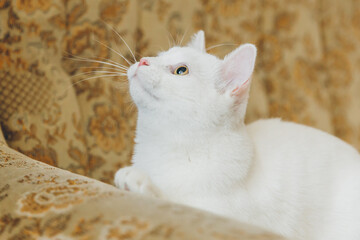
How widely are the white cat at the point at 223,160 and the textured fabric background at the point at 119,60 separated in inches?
9.4

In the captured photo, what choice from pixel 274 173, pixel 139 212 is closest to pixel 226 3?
pixel 274 173

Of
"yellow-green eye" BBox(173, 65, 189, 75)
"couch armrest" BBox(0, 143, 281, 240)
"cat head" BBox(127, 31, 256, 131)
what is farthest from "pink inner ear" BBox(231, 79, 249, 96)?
"couch armrest" BBox(0, 143, 281, 240)

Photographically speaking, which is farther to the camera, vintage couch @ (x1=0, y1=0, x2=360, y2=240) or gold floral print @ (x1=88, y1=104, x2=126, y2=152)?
gold floral print @ (x1=88, y1=104, x2=126, y2=152)

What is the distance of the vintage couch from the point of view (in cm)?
51

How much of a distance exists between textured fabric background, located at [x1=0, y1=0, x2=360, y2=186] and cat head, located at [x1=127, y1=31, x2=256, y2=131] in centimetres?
27

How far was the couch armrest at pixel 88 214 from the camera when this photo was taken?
0.45 meters

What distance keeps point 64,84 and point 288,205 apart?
0.73 metres

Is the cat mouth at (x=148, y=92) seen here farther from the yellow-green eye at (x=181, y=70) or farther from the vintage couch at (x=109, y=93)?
the vintage couch at (x=109, y=93)

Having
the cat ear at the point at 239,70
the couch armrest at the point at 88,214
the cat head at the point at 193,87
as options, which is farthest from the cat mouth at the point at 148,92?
the couch armrest at the point at 88,214

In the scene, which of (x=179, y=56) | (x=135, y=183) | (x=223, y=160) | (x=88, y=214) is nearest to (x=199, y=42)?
(x=179, y=56)

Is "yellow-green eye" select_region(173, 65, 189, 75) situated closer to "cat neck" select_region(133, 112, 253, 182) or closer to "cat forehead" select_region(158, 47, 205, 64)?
"cat forehead" select_region(158, 47, 205, 64)

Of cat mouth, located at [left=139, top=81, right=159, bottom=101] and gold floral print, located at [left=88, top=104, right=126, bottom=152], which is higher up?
cat mouth, located at [left=139, top=81, right=159, bottom=101]

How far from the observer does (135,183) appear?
30.5 inches

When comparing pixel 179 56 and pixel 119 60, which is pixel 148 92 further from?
pixel 119 60
